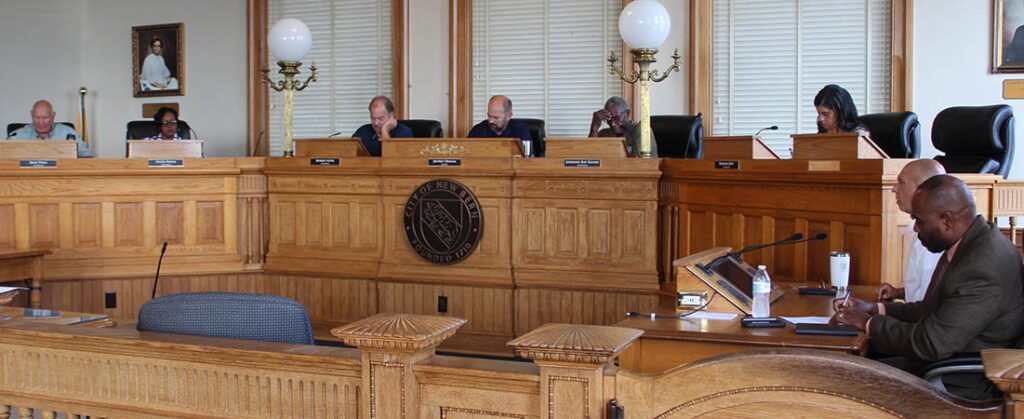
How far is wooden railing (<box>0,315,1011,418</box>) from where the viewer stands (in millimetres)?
1477

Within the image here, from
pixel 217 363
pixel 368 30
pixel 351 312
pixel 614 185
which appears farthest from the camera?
pixel 368 30

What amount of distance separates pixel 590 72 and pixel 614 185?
2.71 meters

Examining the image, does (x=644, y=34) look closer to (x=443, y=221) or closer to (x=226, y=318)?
(x=443, y=221)

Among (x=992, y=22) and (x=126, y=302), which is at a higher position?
(x=992, y=22)

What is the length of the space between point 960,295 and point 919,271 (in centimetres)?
99

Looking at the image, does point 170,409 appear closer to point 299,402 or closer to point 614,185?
point 299,402

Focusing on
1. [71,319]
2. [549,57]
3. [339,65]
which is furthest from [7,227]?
[549,57]

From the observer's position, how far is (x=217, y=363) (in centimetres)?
188

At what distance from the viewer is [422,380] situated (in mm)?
1718

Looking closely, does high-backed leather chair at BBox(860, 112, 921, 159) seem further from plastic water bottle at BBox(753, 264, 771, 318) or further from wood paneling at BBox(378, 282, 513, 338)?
plastic water bottle at BBox(753, 264, 771, 318)

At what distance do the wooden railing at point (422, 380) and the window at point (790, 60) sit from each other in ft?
19.0


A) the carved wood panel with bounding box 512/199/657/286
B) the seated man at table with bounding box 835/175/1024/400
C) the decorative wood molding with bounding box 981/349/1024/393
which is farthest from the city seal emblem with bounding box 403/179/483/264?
the decorative wood molding with bounding box 981/349/1024/393

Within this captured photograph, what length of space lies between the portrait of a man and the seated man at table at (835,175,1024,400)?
4.81 meters

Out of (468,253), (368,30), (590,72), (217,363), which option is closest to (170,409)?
(217,363)
